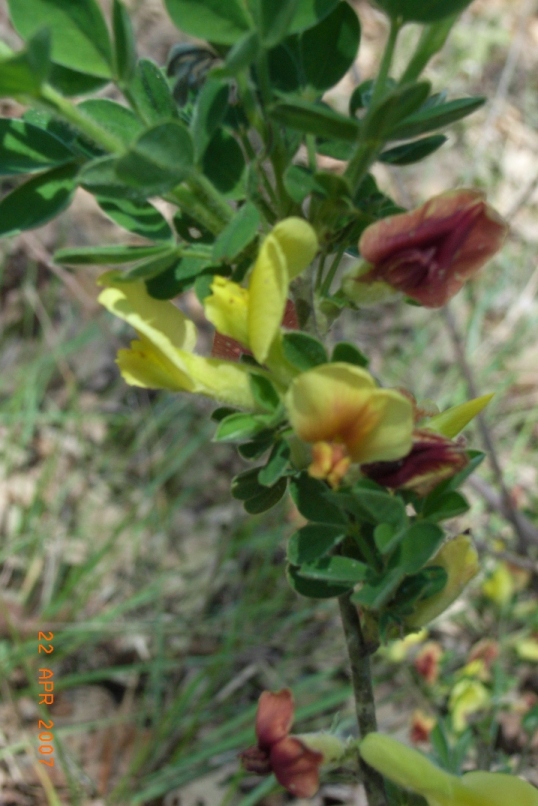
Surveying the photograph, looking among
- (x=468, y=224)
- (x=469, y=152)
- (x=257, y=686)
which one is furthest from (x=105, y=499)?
(x=469, y=152)

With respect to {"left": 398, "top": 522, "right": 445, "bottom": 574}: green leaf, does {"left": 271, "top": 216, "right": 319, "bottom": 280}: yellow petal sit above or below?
above

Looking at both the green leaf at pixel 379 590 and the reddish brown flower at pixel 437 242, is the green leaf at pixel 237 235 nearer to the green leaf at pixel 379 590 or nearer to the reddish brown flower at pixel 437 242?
the reddish brown flower at pixel 437 242

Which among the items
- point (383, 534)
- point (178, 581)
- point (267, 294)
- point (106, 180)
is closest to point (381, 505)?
point (383, 534)

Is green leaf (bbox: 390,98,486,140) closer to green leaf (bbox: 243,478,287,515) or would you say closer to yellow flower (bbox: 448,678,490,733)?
green leaf (bbox: 243,478,287,515)

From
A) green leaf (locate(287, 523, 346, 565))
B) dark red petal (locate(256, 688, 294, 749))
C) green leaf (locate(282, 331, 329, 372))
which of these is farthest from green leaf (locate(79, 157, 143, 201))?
dark red petal (locate(256, 688, 294, 749))

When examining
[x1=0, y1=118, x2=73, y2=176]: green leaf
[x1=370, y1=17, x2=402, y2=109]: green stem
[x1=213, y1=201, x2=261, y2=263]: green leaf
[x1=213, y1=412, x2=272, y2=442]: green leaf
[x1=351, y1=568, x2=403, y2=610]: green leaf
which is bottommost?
[x1=351, y1=568, x2=403, y2=610]: green leaf

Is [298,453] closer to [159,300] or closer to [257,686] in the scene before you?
[159,300]
